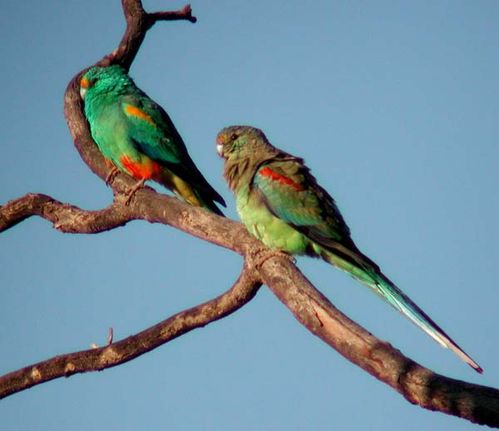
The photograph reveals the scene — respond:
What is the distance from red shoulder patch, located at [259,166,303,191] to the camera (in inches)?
257

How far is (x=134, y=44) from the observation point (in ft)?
26.3

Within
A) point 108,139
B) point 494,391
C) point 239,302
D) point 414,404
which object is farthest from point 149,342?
point 108,139

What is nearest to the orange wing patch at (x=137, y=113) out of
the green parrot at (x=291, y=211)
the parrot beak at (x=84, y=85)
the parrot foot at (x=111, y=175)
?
the parrot beak at (x=84, y=85)

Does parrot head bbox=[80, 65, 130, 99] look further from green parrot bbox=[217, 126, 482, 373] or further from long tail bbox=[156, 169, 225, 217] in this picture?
green parrot bbox=[217, 126, 482, 373]

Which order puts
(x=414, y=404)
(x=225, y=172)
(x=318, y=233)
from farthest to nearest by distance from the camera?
1. (x=225, y=172)
2. (x=318, y=233)
3. (x=414, y=404)

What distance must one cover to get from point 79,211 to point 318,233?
205 centimetres

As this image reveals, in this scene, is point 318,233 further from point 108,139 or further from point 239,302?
point 108,139

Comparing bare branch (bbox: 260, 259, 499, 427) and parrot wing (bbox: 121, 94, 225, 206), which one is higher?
parrot wing (bbox: 121, 94, 225, 206)

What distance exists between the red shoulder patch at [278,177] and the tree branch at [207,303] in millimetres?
753

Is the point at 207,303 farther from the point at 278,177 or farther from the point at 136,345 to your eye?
the point at 278,177

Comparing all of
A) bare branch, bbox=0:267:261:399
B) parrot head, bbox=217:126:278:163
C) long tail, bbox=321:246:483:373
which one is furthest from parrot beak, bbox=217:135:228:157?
bare branch, bbox=0:267:261:399

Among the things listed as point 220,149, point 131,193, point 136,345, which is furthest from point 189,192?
point 136,345

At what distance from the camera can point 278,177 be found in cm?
656

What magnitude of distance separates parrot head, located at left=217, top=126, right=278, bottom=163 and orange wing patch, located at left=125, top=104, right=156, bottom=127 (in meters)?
1.58
